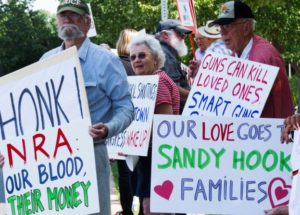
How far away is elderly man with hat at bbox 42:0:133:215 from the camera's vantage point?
15.4ft

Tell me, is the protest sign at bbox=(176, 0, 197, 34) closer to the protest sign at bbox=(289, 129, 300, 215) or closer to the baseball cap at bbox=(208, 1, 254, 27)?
the baseball cap at bbox=(208, 1, 254, 27)

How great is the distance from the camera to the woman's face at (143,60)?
6.25 m

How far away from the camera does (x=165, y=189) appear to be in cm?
521

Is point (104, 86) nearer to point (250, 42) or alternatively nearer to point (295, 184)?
point (250, 42)

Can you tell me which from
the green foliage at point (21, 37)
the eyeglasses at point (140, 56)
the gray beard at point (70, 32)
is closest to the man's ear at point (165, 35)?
the eyeglasses at point (140, 56)

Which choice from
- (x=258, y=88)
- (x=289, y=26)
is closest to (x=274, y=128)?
(x=258, y=88)

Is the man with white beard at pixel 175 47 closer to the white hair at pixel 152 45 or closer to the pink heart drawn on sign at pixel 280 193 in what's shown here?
the white hair at pixel 152 45

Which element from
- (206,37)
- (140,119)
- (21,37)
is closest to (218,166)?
(140,119)

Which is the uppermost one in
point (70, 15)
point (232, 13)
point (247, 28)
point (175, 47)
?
point (70, 15)

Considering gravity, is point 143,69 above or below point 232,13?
below

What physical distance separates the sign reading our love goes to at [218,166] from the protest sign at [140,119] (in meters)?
0.94

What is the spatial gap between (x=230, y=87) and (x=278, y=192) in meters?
1.27

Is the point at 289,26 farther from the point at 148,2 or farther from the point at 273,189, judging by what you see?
the point at 273,189

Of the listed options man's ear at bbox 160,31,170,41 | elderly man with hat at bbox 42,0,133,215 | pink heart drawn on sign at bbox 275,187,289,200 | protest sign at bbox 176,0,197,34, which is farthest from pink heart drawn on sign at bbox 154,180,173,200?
protest sign at bbox 176,0,197,34
